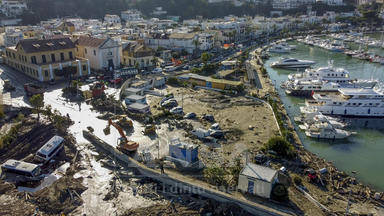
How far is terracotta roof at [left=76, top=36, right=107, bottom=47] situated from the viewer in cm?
4309

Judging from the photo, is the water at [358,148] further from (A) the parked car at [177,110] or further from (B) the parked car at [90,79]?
(B) the parked car at [90,79]

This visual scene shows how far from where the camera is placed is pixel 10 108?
92.0ft

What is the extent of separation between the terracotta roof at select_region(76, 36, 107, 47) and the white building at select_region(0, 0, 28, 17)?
58.1 metres

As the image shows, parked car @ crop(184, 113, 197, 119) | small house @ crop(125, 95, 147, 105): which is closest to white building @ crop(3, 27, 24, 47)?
small house @ crop(125, 95, 147, 105)

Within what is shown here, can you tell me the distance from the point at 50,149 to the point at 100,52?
24.9 m

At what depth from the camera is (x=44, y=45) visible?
38781 millimetres

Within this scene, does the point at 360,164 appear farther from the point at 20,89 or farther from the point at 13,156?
the point at 20,89

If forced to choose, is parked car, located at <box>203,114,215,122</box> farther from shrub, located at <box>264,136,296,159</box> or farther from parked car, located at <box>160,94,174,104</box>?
shrub, located at <box>264,136,296,159</box>

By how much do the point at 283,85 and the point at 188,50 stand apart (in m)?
23.6

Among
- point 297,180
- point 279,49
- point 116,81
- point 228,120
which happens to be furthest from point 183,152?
point 279,49

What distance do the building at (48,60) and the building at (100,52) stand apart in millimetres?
2939

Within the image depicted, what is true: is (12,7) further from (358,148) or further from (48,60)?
(358,148)

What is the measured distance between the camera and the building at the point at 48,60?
37.5 metres

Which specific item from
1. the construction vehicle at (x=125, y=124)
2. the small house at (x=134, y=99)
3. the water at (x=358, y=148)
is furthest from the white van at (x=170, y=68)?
the construction vehicle at (x=125, y=124)
